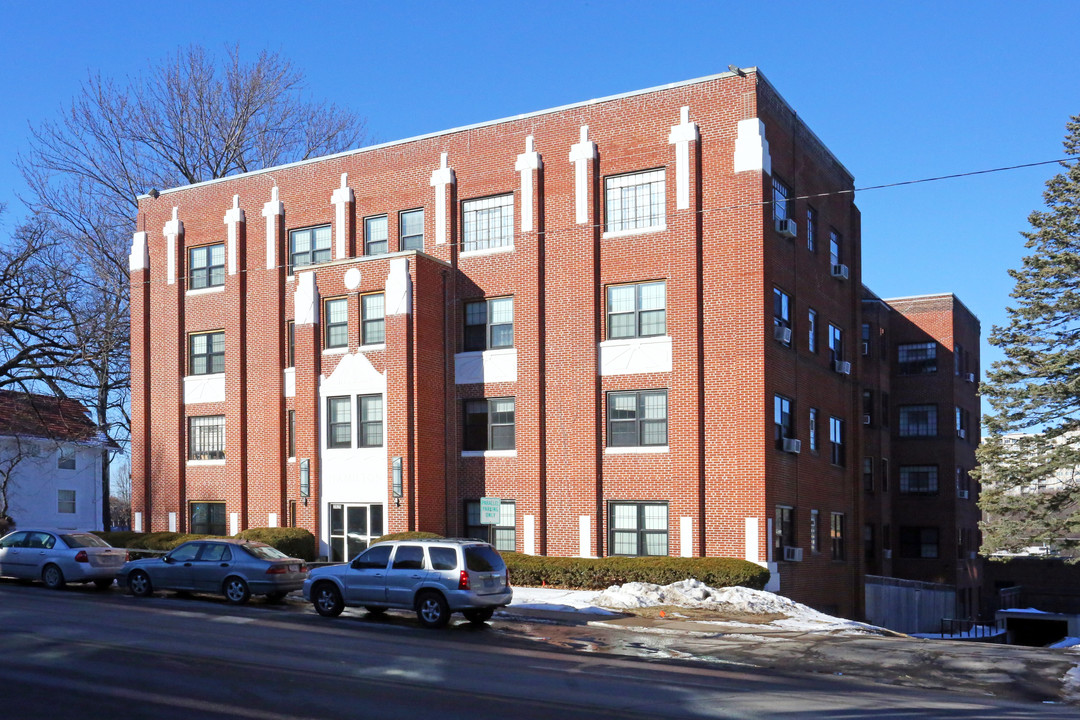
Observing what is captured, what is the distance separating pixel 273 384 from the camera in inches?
1393

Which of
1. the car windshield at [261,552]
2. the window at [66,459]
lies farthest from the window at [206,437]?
the window at [66,459]

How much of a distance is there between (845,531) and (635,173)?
1377 centimetres

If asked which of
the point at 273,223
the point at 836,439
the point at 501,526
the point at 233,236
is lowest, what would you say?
the point at 501,526

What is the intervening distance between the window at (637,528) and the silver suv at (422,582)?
8.85m

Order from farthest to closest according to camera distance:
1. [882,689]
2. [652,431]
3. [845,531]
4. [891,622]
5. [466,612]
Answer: [891,622] < [845,531] < [652,431] < [466,612] < [882,689]

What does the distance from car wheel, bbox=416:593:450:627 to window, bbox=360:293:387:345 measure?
42.6ft

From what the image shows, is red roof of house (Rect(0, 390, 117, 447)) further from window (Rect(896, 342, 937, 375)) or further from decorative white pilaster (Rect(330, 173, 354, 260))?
window (Rect(896, 342, 937, 375))

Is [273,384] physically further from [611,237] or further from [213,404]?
[611,237]

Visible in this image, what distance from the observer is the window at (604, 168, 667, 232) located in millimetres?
30047

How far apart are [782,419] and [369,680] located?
18.6m

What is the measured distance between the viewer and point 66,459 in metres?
57.2

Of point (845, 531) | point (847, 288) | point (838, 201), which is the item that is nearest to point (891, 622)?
point (845, 531)

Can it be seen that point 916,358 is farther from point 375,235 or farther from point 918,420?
point 375,235

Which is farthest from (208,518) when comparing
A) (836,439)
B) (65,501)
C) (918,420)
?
(918,420)
